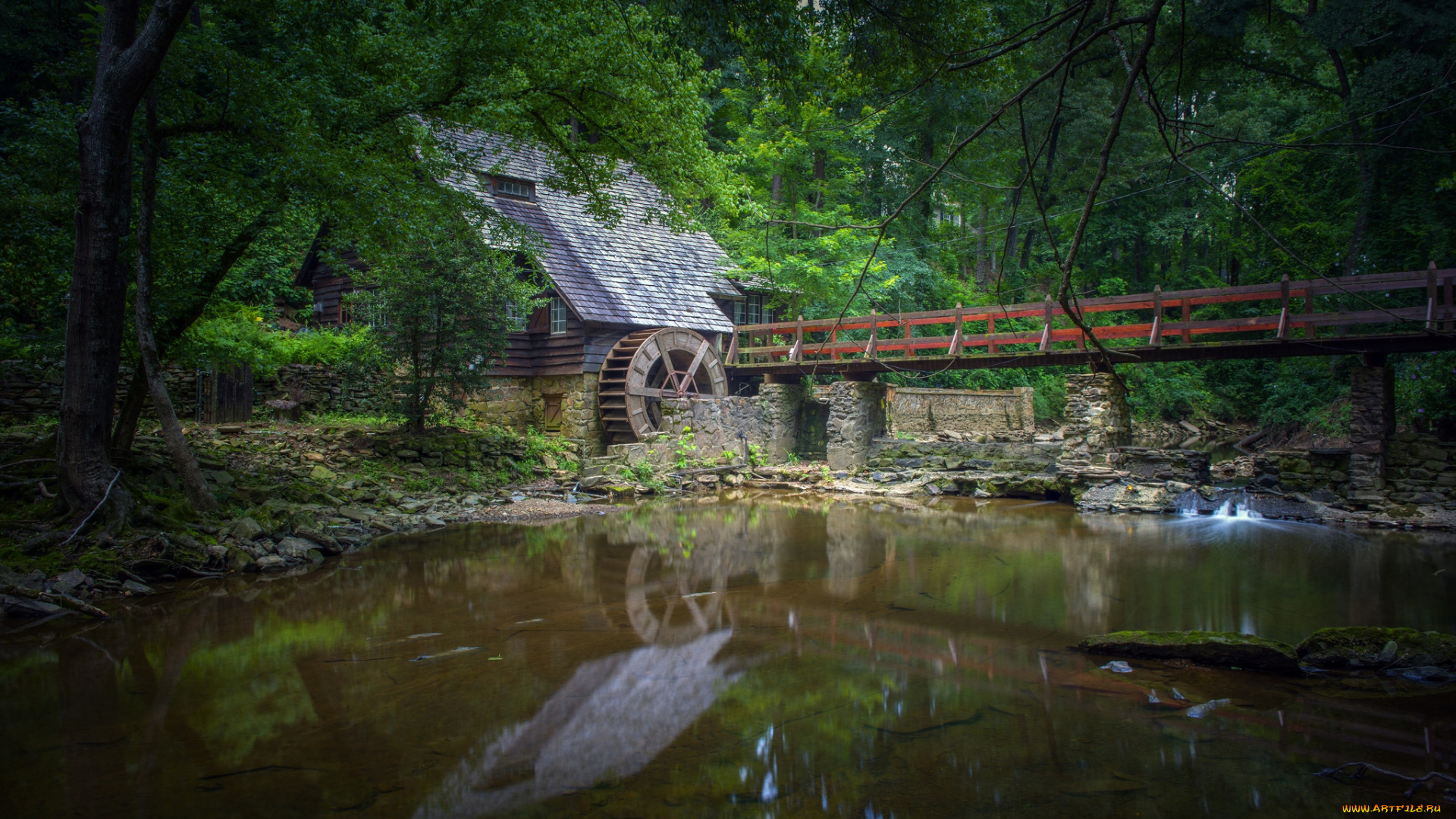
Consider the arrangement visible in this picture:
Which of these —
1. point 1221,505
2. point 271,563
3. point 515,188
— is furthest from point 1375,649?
point 515,188

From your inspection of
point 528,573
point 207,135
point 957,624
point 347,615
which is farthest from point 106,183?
point 957,624

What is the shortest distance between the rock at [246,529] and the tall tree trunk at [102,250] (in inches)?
38.1

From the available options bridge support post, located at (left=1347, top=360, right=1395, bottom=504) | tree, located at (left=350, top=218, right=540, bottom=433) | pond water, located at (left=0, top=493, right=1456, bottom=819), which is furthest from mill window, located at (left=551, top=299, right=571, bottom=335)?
bridge support post, located at (left=1347, top=360, right=1395, bottom=504)

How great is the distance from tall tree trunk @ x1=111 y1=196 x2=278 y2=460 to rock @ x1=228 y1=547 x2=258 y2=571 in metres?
2.05

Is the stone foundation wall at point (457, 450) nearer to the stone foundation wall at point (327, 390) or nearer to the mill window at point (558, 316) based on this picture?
the stone foundation wall at point (327, 390)

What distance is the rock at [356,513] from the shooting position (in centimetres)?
956

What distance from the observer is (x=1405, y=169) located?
1514 cm

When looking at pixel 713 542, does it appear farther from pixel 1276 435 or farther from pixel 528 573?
pixel 1276 435

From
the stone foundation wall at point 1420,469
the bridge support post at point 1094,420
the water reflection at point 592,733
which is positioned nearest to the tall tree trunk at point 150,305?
the water reflection at point 592,733

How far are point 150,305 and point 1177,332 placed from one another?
14.7 m

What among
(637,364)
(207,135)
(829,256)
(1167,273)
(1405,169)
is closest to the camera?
(207,135)

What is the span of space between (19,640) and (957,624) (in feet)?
21.5

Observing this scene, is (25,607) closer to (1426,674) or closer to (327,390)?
(1426,674)

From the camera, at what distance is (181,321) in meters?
8.61
